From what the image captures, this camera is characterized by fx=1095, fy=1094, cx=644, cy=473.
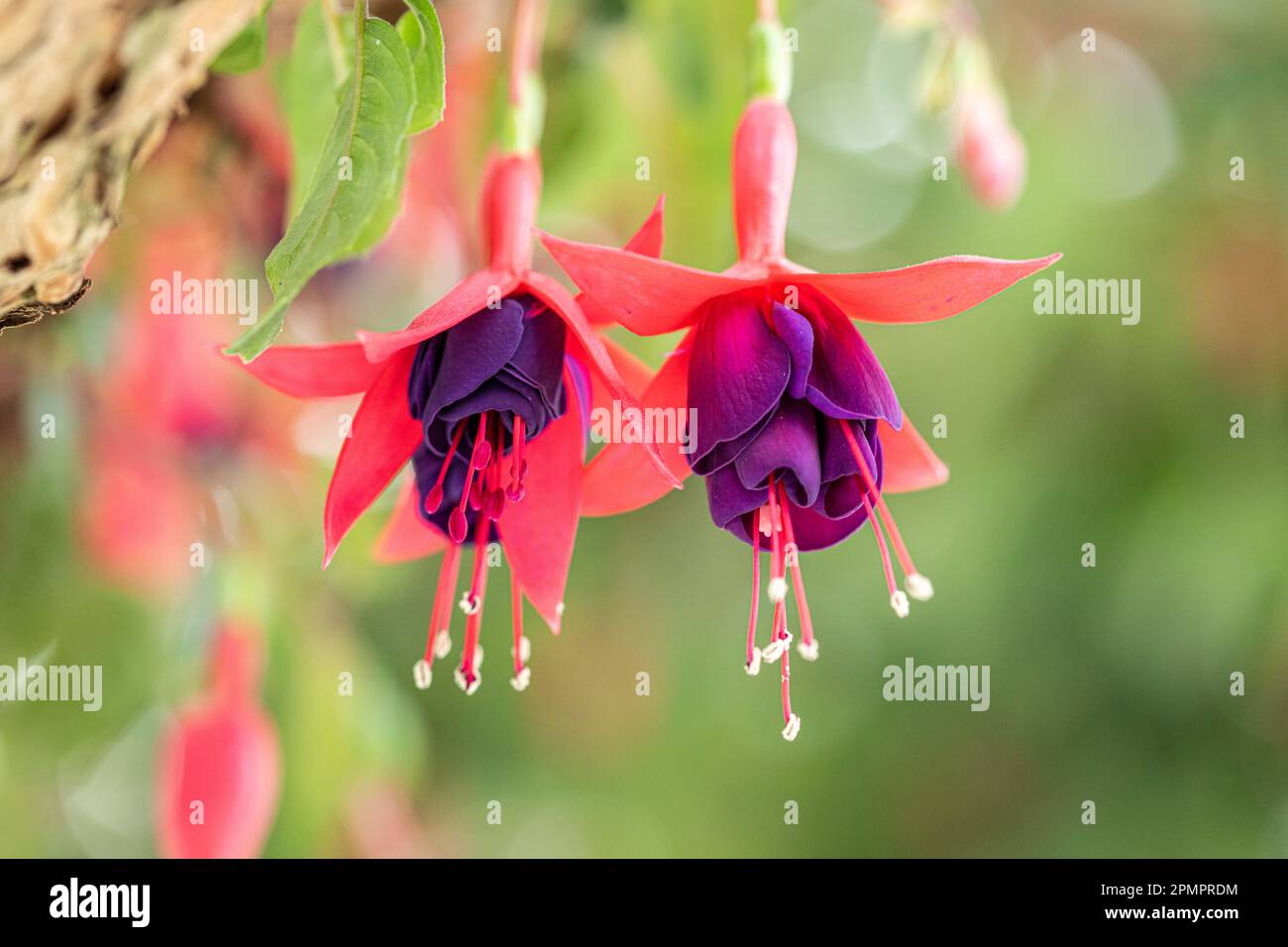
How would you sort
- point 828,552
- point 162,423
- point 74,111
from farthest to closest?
1. point 828,552
2. point 162,423
3. point 74,111

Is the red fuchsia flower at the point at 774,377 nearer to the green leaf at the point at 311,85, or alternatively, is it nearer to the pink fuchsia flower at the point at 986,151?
the green leaf at the point at 311,85

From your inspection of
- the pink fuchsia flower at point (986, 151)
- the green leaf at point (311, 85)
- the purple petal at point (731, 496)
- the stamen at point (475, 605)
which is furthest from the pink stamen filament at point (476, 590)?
the pink fuchsia flower at point (986, 151)

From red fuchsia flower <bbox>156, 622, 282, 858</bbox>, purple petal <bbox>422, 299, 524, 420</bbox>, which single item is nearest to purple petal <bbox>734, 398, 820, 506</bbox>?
purple petal <bbox>422, 299, 524, 420</bbox>

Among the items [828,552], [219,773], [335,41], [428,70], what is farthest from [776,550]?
[828,552]

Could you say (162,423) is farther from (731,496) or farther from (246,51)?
(731,496)

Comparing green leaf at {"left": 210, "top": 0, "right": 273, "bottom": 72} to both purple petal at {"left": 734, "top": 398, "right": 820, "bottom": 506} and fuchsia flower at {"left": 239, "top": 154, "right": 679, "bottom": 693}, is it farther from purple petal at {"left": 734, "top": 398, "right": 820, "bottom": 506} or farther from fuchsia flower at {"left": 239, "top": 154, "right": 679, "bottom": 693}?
purple petal at {"left": 734, "top": 398, "right": 820, "bottom": 506}
